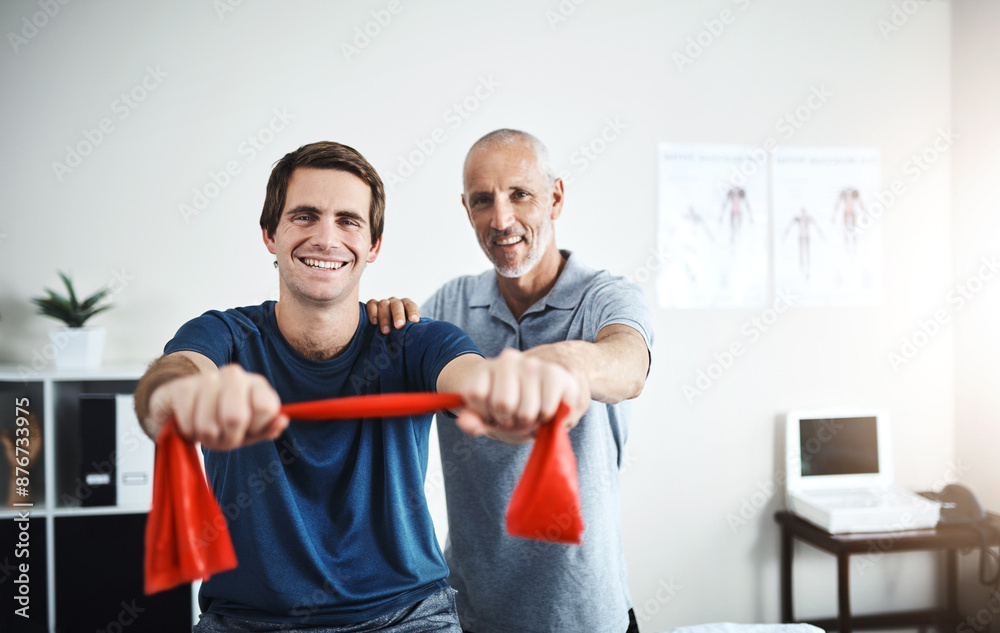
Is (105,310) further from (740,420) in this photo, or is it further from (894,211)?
(894,211)

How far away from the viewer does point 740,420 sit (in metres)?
3.14

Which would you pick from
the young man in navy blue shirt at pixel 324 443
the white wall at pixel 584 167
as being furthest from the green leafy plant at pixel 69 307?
the young man in navy blue shirt at pixel 324 443

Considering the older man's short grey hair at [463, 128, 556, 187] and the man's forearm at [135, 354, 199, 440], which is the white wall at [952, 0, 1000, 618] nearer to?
the older man's short grey hair at [463, 128, 556, 187]

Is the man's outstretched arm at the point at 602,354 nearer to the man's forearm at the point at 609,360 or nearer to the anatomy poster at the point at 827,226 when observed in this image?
the man's forearm at the point at 609,360

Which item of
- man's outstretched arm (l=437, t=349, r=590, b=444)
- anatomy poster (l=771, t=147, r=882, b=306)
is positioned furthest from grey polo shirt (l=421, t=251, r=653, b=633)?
anatomy poster (l=771, t=147, r=882, b=306)

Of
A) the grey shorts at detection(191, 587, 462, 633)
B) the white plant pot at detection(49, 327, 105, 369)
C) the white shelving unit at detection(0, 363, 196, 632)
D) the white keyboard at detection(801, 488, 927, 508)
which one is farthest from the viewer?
the white keyboard at detection(801, 488, 927, 508)

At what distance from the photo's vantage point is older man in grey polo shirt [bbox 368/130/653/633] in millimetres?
1671

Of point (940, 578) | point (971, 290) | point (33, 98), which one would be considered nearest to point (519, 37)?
point (33, 98)

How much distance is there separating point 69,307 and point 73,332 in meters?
0.13

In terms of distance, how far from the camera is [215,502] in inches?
35.2

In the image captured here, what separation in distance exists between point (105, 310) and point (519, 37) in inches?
89.8

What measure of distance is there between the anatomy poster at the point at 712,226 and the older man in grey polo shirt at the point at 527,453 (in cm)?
140

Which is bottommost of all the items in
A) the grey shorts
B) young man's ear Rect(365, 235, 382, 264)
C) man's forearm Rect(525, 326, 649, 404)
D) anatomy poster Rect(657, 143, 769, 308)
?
the grey shorts

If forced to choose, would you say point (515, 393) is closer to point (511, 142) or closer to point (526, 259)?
point (526, 259)
